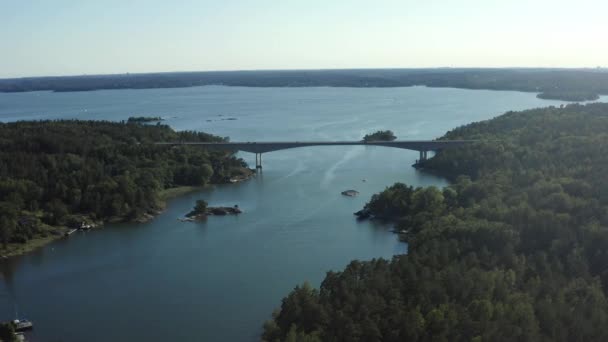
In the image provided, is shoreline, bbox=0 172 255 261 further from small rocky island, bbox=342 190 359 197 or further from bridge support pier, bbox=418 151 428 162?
bridge support pier, bbox=418 151 428 162

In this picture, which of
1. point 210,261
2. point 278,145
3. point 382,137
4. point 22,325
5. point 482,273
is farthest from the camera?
point 382,137

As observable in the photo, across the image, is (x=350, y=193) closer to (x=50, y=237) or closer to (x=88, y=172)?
(x=88, y=172)

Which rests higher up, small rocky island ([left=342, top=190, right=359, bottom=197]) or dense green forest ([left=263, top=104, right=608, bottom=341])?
dense green forest ([left=263, top=104, right=608, bottom=341])

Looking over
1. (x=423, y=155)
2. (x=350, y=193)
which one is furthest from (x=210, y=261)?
(x=423, y=155)

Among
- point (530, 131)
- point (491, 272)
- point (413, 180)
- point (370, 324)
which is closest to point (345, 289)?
point (370, 324)

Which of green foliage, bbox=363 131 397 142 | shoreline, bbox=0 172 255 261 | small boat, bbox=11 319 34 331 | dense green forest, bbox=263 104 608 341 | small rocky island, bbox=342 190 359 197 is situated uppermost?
green foliage, bbox=363 131 397 142

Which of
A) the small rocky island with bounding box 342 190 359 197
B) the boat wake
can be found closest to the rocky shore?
the small rocky island with bounding box 342 190 359 197

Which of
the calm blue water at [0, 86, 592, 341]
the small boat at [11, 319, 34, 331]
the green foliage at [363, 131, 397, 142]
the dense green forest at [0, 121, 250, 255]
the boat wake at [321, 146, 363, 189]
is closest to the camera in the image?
the small boat at [11, 319, 34, 331]

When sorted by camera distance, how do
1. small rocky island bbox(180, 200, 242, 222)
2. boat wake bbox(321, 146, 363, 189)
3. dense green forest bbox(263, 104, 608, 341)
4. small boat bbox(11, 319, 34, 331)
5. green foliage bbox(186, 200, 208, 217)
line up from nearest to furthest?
dense green forest bbox(263, 104, 608, 341)
small boat bbox(11, 319, 34, 331)
small rocky island bbox(180, 200, 242, 222)
green foliage bbox(186, 200, 208, 217)
boat wake bbox(321, 146, 363, 189)
